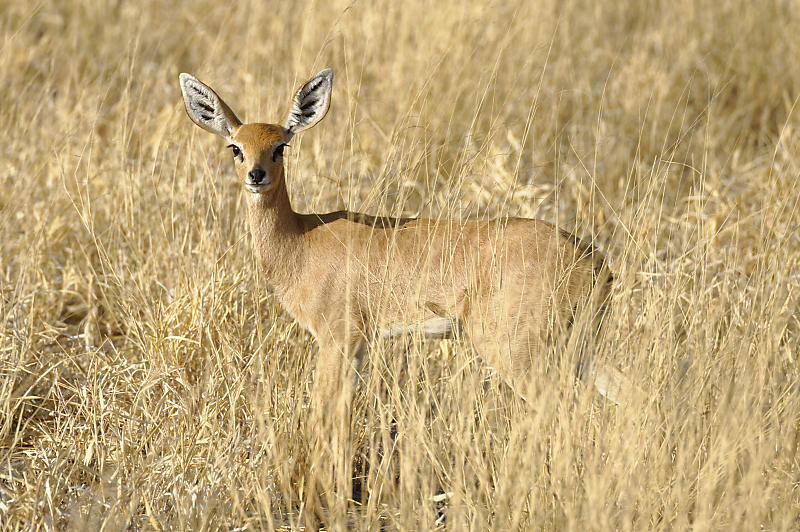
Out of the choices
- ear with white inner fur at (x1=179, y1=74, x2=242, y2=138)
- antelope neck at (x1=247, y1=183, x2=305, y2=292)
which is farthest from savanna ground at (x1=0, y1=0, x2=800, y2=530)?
ear with white inner fur at (x1=179, y1=74, x2=242, y2=138)

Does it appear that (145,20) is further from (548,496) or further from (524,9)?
(548,496)

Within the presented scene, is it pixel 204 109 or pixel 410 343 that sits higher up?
pixel 204 109

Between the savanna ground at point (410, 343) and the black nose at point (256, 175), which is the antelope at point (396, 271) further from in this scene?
the savanna ground at point (410, 343)

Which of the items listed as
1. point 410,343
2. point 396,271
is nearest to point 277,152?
point 396,271

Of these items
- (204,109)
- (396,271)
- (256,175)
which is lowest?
(396,271)

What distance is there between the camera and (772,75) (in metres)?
7.84

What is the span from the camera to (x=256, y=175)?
3906 millimetres

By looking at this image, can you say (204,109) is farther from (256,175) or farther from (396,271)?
(396,271)

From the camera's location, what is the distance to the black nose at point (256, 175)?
390cm

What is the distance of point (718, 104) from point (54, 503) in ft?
19.5

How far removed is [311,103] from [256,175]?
1.70ft

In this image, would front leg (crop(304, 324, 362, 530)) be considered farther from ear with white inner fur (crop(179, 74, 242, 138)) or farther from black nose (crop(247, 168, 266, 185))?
ear with white inner fur (crop(179, 74, 242, 138))

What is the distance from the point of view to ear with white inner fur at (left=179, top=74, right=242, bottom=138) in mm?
4133

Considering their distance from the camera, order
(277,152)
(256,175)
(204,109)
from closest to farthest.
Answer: (256,175)
(277,152)
(204,109)
